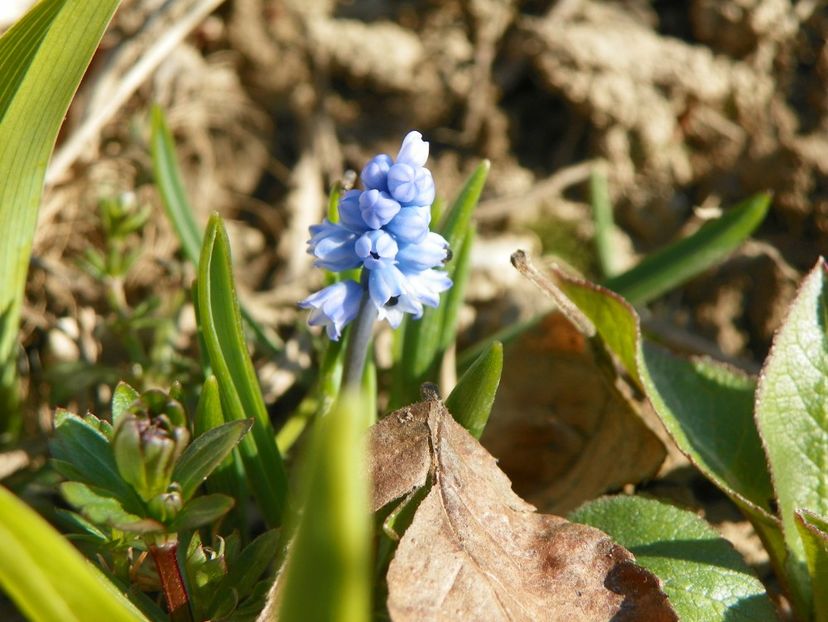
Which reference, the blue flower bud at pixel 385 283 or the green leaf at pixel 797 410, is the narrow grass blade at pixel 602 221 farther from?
the blue flower bud at pixel 385 283

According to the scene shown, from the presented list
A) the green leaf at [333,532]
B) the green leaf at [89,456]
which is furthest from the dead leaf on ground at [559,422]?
the green leaf at [333,532]

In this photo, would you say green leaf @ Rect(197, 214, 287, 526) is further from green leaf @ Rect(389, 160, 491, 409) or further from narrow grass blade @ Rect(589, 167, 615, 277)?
narrow grass blade @ Rect(589, 167, 615, 277)

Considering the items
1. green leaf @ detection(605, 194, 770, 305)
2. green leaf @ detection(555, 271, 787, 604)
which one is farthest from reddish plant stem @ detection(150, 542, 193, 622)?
green leaf @ detection(605, 194, 770, 305)

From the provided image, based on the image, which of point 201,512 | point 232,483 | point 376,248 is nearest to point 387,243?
point 376,248

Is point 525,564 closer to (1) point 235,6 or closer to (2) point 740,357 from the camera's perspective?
(2) point 740,357

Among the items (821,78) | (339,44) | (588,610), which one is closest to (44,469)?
(588,610)

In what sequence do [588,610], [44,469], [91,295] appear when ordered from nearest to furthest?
[588,610]
[44,469]
[91,295]

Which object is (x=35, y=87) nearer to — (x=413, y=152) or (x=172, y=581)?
(x=413, y=152)
